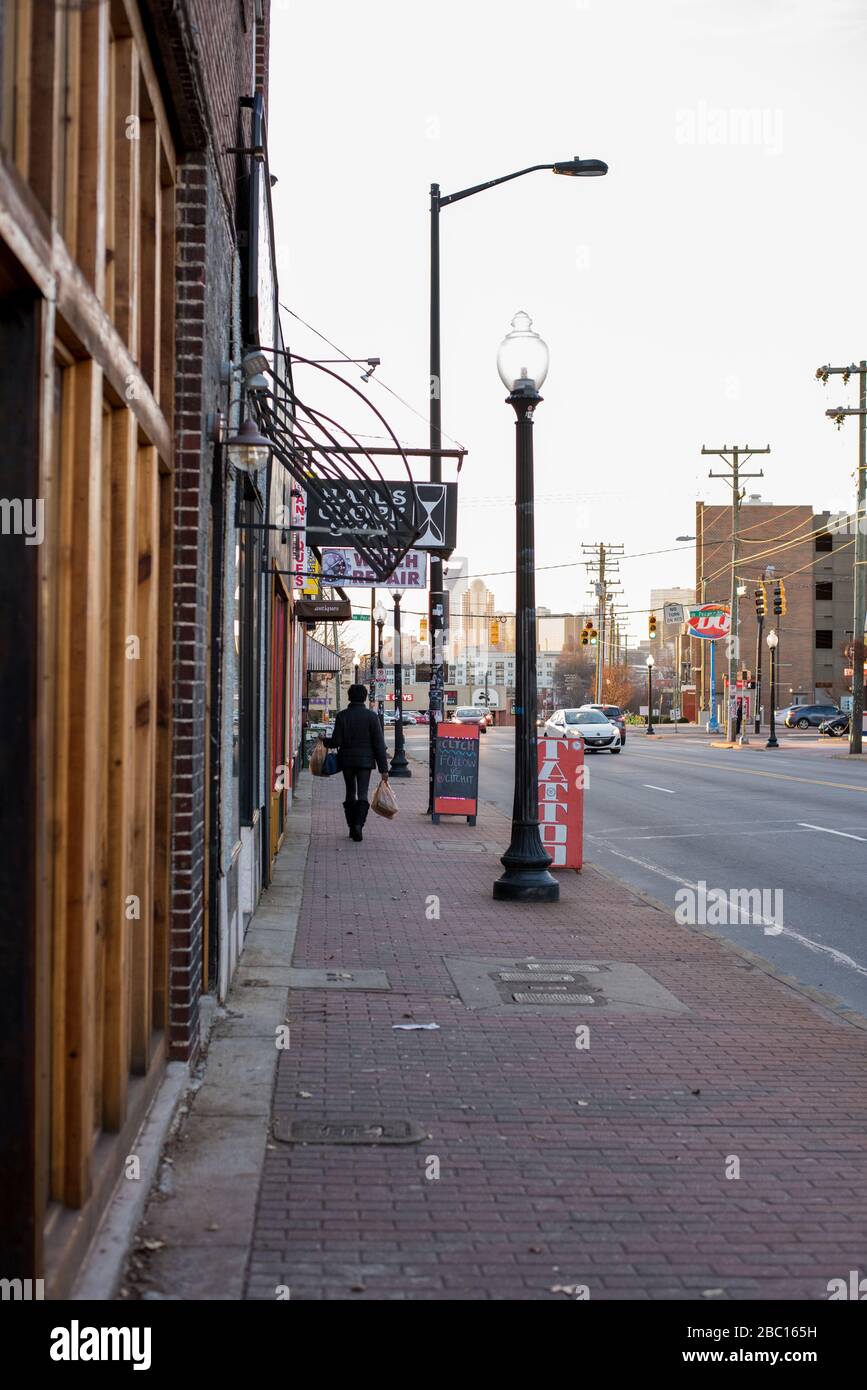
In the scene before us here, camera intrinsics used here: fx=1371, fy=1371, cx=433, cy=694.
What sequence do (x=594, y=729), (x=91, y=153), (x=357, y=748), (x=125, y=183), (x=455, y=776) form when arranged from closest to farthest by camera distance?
(x=91, y=153), (x=125, y=183), (x=357, y=748), (x=455, y=776), (x=594, y=729)

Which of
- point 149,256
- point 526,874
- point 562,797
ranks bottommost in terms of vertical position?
point 526,874

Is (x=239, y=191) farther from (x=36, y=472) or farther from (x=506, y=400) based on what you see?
(x=36, y=472)

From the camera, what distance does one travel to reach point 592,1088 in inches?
248

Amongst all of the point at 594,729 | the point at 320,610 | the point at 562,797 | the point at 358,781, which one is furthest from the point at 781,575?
the point at 562,797

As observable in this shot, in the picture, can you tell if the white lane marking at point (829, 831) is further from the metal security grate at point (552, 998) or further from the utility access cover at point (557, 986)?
the metal security grate at point (552, 998)

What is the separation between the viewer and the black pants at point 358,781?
16.4 m

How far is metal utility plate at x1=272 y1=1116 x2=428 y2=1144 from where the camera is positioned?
18.0ft

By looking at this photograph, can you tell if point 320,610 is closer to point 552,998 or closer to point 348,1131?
point 552,998

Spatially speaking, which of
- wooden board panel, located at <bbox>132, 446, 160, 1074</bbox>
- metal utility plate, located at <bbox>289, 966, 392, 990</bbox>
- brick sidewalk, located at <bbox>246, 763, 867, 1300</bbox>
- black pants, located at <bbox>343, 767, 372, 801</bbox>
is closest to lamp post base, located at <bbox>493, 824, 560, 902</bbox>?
brick sidewalk, located at <bbox>246, 763, 867, 1300</bbox>

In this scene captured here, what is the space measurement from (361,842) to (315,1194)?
11426 millimetres

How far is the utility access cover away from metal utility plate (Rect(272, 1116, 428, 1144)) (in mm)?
2152

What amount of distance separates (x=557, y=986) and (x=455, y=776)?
33.6ft

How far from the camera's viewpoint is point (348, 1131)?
5.59 meters

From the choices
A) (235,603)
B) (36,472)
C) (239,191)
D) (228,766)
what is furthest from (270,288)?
(36,472)
